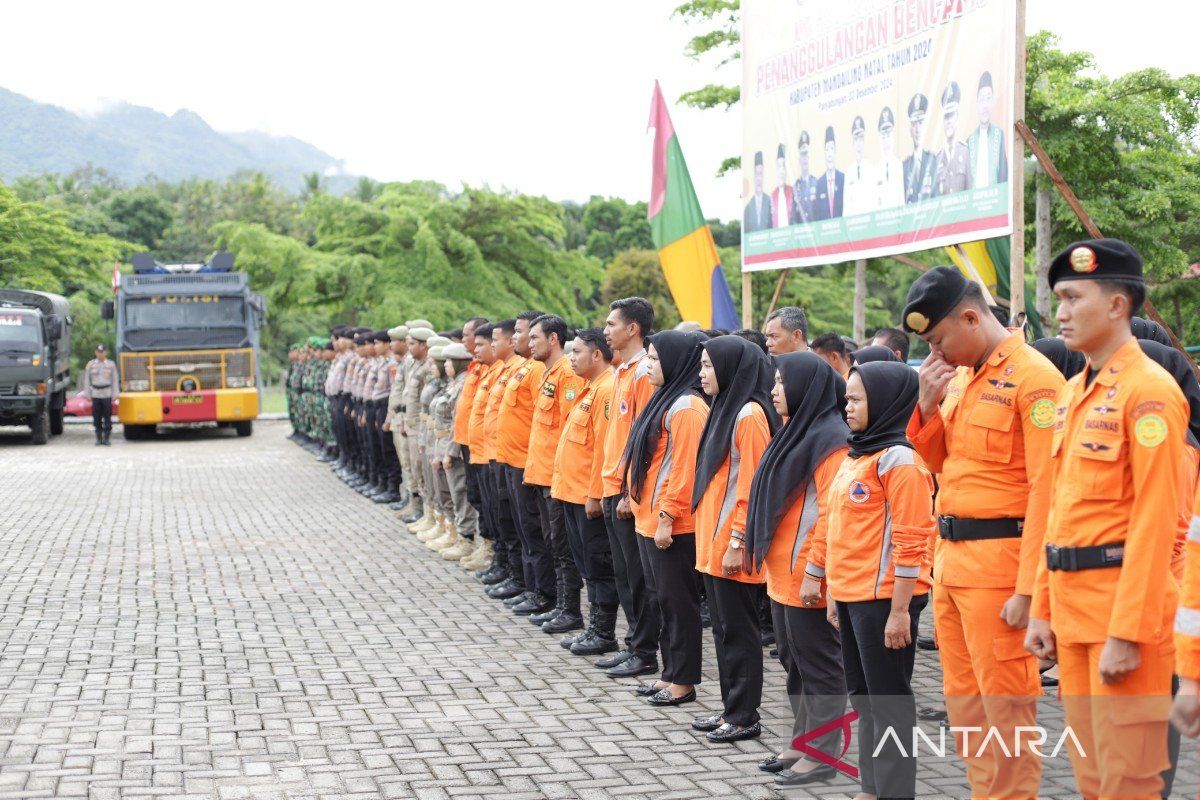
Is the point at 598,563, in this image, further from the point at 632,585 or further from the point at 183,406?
the point at 183,406

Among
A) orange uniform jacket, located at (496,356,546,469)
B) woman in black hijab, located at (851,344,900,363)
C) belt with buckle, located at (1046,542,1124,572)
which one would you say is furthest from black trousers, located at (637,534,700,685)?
belt with buckle, located at (1046,542,1124,572)

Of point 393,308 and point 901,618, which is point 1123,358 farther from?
point 393,308

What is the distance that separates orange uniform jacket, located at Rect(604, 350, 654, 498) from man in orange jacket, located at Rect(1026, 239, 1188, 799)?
11.3 feet

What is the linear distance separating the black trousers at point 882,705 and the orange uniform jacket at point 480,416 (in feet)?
17.9

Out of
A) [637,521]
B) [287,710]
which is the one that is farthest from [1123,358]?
[287,710]

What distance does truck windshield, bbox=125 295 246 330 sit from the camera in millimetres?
25266

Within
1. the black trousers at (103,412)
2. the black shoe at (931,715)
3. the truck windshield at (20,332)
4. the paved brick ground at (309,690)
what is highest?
the truck windshield at (20,332)

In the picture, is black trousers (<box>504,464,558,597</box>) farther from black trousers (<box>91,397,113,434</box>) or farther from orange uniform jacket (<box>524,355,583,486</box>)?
black trousers (<box>91,397,113,434</box>)

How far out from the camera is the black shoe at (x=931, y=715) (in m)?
5.95

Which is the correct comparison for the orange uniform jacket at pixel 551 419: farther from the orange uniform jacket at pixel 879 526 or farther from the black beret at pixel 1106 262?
the black beret at pixel 1106 262

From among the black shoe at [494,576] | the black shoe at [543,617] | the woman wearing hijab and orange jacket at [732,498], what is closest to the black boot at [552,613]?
the black shoe at [543,617]

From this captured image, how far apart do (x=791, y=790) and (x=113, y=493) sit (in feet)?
43.5

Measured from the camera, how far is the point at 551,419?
8266 millimetres

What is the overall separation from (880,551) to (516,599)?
5.01 m
